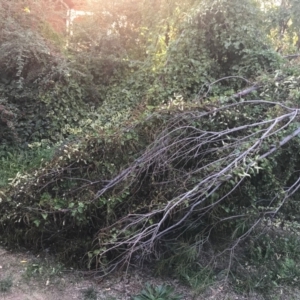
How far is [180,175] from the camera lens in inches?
137

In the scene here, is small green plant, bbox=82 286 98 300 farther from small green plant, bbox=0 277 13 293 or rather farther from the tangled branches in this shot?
small green plant, bbox=0 277 13 293

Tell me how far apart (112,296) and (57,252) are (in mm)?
764

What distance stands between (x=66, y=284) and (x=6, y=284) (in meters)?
0.49

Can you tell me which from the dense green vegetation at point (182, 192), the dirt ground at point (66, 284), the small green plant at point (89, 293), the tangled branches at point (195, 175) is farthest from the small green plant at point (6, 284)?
the tangled branches at point (195, 175)

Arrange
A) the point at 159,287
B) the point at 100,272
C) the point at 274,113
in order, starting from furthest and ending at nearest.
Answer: the point at 274,113 < the point at 100,272 < the point at 159,287

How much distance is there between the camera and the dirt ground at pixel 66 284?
3.19 metres

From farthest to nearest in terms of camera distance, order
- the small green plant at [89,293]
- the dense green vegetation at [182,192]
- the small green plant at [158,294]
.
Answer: the dense green vegetation at [182,192]
the small green plant at [89,293]
the small green plant at [158,294]

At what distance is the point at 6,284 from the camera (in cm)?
320

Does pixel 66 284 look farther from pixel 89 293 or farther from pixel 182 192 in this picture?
pixel 182 192

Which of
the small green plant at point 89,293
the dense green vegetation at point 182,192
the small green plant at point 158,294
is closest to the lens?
the small green plant at point 158,294

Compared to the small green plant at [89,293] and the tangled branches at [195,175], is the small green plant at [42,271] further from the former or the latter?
the tangled branches at [195,175]

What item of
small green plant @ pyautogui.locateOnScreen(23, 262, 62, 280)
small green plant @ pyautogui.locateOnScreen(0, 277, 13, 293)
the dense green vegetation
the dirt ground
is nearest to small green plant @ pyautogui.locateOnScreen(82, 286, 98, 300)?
the dirt ground

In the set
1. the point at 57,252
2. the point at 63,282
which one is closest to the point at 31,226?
the point at 57,252

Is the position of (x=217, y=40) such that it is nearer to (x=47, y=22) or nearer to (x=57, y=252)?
(x=47, y=22)
